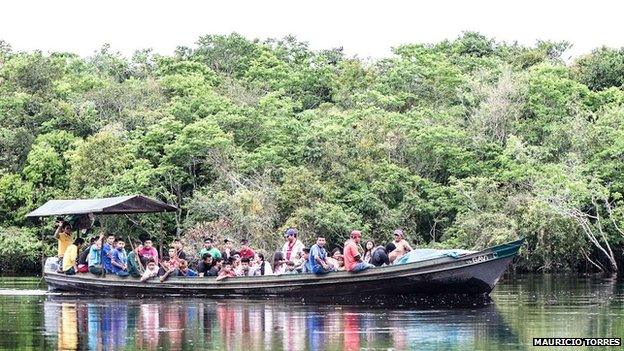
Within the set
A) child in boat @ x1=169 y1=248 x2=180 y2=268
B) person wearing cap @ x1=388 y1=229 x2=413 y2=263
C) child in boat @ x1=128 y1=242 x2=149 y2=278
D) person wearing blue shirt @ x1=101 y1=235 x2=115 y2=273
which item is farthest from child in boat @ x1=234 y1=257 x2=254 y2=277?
person wearing cap @ x1=388 y1=229 x2=413 y2=263

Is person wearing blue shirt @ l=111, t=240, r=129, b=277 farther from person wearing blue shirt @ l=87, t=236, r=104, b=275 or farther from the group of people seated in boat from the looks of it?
person wearing blue shirt @ l=87, t=236, r=104, b=275

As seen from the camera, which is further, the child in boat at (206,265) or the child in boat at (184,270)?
the child in boat at (184,270)

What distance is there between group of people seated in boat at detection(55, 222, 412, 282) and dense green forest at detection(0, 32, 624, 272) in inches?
384

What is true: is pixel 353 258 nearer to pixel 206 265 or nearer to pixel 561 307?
pixel 561 307

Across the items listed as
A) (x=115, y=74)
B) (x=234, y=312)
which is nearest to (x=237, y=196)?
(x=234, y=312)

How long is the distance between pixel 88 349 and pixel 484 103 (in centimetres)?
2775

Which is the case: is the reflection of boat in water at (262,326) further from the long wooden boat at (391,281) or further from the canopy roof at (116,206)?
the canopy roof at (116,206)

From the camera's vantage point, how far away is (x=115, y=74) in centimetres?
5628

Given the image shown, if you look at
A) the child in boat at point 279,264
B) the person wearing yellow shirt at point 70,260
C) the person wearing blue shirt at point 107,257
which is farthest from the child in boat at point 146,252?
the child in boat at point 279,264

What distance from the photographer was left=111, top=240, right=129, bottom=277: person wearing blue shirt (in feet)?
84.7

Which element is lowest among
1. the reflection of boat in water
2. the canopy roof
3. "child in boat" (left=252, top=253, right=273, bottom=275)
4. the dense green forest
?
the reflection of boat in water

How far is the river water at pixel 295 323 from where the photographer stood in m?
16.0

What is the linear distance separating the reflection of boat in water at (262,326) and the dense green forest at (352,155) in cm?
1428

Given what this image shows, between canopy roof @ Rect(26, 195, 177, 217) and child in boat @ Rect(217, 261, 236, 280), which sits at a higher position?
canopy roof @ Rect(26, 195, 177, 217)
